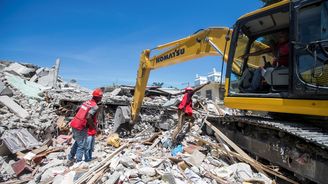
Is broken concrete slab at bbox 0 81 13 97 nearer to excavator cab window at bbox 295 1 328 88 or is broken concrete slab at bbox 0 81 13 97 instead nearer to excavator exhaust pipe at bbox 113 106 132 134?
excavator exhaust pipe at bbox 113 106 132 134

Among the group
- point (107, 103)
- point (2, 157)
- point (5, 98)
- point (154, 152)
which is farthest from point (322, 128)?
point (5, 98)

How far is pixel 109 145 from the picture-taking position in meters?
8.30

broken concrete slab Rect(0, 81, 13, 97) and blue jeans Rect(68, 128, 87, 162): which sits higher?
broken concrete slab Rect(0, 81, 13, 97)

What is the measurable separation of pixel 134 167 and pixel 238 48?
2904 millimetres

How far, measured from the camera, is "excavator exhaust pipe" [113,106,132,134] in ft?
31.7

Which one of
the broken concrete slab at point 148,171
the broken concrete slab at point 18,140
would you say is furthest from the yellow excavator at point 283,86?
the broken concrete slab at point 18,140

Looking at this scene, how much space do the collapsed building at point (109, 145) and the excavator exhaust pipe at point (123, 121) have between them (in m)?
0.25

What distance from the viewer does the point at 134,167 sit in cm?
504

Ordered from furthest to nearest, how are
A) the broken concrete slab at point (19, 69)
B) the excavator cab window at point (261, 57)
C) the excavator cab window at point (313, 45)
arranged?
the broken concrete slab at point (19, 69) < the excavator cab window at point (261, 57) < the excavator cab window at point (313, 45)

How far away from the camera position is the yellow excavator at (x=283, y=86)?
12.4 feet

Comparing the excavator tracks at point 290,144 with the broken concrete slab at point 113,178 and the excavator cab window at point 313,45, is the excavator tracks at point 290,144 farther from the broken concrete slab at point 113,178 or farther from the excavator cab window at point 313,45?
the broken concrete slab at point 113,178

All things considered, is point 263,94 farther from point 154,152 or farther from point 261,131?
point 154,152

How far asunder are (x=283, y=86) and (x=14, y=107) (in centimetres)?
1007

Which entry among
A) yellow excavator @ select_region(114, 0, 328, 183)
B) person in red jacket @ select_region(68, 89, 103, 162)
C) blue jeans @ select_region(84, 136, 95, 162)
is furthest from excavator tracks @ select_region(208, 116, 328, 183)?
blue jeans @ select_region(84, 136, 95, 162)
